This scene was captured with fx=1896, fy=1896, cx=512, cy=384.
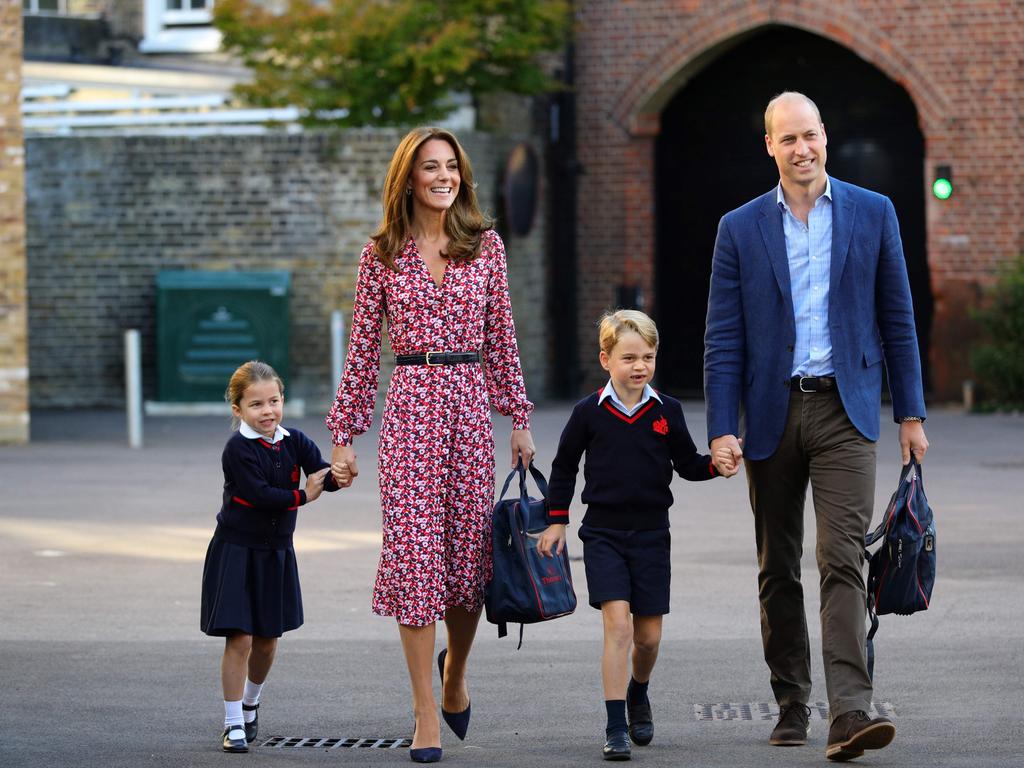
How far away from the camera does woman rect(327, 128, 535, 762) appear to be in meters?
5.80

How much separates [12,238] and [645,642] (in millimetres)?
11738

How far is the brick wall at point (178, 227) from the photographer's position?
65.7 feet

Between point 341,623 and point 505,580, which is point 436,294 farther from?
point 341,623

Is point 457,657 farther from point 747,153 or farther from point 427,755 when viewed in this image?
point 747,153

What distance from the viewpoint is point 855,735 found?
5426 mm

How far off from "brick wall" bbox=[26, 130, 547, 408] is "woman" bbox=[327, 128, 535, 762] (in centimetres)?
1392

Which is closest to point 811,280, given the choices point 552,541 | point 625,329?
point 625,329

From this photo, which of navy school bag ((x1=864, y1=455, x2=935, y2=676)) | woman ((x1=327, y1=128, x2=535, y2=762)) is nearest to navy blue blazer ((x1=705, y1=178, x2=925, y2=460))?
navy school bag ((x1=864, y1=455, x2=935, y2=676))

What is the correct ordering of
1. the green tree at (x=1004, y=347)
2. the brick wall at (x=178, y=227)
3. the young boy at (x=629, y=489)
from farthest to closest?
1. the brick wall at (x=178, y=227)
2. the green tree at (x=1004, y=347)
3. the young boy at (x=629, y=489)

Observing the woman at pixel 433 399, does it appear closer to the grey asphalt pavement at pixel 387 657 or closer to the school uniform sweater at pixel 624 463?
the school uniform sweater at pixel 624 463

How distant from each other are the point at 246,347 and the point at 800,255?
14205 mm

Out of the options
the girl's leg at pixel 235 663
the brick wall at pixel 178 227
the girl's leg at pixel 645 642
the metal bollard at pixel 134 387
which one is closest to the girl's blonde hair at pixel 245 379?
the girl's leg at pixel 235 663

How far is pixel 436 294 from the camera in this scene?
5.94 metres

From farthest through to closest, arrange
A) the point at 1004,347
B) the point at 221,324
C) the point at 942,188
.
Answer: the point at 942,188, the point at 1004,347, the point at 221,324
